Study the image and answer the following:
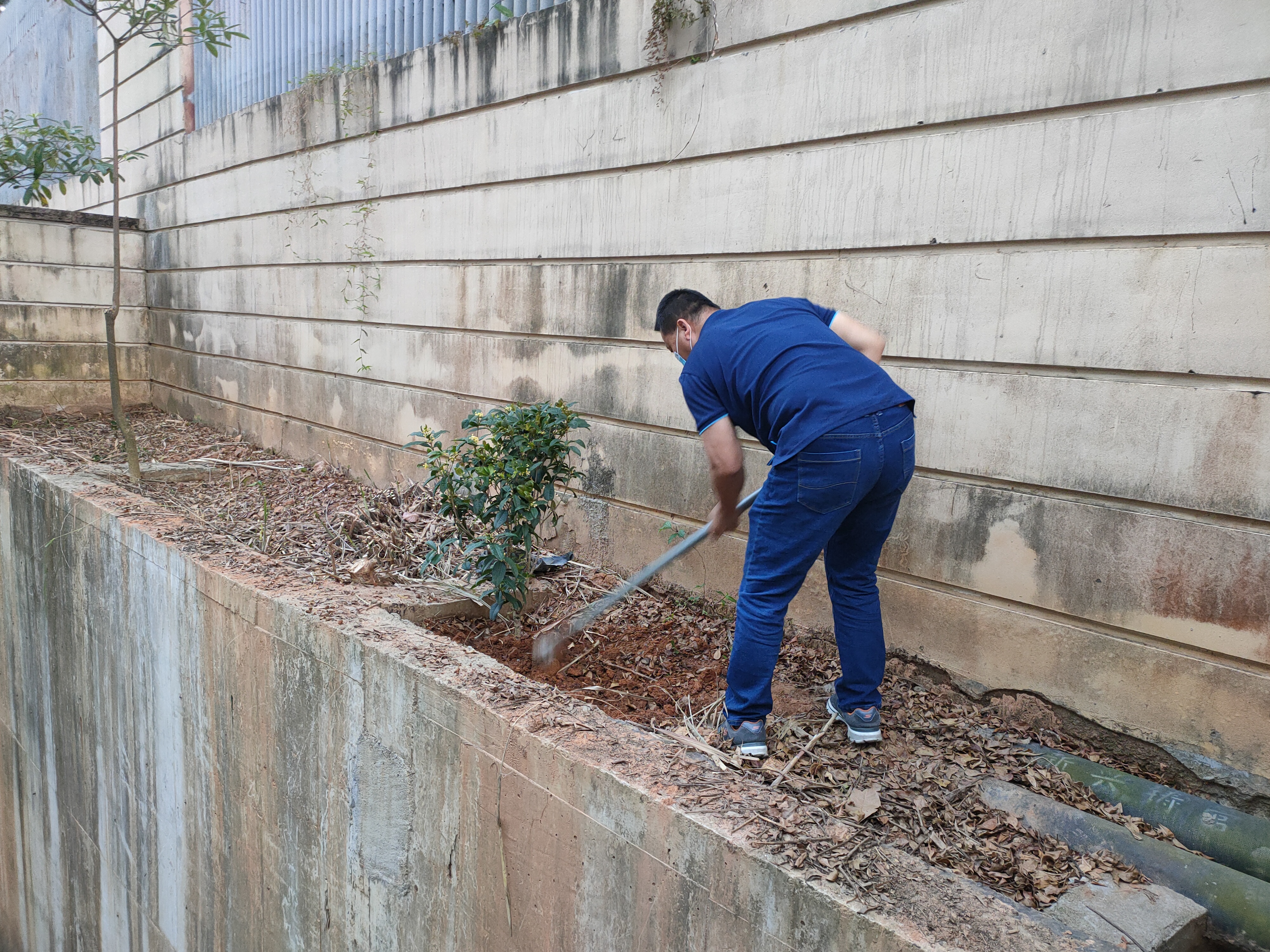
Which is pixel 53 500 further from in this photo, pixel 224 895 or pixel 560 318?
pixel 560 318

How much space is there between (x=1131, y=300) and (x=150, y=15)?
26.4ft

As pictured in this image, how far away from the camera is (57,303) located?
28.6 feet

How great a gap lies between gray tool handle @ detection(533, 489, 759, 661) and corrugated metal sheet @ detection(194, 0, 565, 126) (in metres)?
3.10

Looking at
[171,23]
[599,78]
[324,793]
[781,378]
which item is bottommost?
[324,793]

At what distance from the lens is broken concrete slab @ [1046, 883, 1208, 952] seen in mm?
2119

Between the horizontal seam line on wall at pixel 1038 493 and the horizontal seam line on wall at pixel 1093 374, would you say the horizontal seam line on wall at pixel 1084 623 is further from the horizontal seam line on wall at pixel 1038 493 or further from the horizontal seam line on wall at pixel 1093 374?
the horizontal seam line on wall at pixel 1093 374

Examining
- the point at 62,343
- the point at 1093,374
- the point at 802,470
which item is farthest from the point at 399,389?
the point at 62,343

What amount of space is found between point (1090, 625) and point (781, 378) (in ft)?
4.35

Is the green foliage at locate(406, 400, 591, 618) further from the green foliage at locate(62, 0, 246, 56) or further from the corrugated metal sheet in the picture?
the green foliage at locate(62, 0, 246, 56)

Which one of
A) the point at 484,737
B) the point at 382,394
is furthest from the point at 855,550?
the point at 382,394

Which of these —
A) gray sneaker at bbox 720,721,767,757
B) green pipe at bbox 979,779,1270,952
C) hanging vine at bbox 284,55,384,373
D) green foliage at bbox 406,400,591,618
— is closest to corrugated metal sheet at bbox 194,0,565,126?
hanging vine at bbox 284,55,384,373

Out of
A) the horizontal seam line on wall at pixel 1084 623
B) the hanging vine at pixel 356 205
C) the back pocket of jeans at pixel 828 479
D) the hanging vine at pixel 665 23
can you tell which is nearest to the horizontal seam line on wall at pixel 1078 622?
the horizontal seam line on wall at pixel 1084 623

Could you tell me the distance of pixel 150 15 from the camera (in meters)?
7.55

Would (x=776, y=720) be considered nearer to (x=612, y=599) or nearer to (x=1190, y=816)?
(x=612, y=599)
